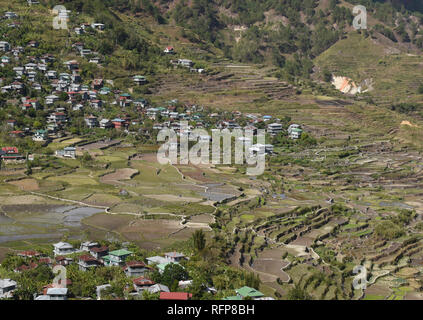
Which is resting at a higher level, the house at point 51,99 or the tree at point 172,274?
the house at point 51,99

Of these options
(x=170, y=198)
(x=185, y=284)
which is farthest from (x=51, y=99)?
(x=185, y=284)

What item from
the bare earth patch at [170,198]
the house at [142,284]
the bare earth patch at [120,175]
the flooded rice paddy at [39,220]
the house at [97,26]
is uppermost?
the house at [97,26]

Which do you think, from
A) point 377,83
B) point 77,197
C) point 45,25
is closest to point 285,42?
point 377,83

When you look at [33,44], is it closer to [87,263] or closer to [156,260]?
[87,263]

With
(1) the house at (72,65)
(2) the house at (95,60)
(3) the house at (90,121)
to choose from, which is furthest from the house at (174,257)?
(2) the house at (95,60)

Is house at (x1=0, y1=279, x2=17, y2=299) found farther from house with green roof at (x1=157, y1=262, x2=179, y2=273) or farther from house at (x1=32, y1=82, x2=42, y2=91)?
house at (x1=32, y1=82, x2=42, y2=91)

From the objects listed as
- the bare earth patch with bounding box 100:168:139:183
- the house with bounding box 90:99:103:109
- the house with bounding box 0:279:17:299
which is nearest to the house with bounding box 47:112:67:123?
the house with bounding box 90:99:103:109

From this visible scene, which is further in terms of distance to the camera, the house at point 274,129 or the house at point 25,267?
the house at point 274,129
